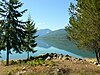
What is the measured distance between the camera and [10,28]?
3372cm

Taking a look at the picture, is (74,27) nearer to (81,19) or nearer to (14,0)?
(81,19)

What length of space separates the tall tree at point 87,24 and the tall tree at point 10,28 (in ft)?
26.7

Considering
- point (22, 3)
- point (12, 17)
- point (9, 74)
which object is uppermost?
point (22, 3)

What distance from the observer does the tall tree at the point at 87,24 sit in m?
25.7

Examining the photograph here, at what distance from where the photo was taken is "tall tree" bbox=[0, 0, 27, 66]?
1314 inches

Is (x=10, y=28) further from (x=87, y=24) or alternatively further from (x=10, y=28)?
(x=87, y=24)

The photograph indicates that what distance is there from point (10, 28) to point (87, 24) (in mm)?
12305

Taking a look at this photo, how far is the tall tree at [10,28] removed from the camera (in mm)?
33375

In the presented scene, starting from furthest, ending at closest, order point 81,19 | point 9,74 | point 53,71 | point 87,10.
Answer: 1. point 81,19
2. point 87,10
3. point 9,74
4. point 53,71

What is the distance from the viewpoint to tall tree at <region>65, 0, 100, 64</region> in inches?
1011

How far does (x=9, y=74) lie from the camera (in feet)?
78.4

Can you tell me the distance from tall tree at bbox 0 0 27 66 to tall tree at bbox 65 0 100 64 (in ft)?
26.7

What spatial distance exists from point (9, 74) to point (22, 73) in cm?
174

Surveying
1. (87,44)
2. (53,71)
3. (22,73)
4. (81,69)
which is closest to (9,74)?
(22,73)
